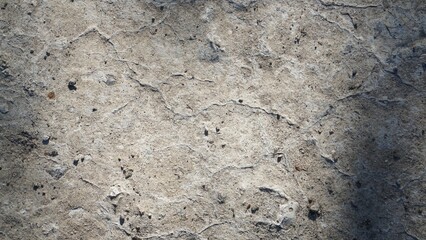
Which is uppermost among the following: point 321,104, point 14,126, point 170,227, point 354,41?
point 354,41

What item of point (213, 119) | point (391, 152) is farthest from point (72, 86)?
point (391, 152)

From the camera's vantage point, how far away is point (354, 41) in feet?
4.97

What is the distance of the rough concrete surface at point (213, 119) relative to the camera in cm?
147

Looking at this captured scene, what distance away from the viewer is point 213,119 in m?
1.50

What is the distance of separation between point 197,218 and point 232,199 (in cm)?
11

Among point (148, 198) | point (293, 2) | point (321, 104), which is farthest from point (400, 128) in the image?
point (148, 198)

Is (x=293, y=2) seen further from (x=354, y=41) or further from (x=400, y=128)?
(x=400, y=128)

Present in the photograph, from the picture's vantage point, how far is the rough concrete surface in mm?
Result: 1474

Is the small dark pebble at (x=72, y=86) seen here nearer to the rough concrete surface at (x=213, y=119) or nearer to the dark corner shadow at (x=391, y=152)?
the rough concrete surface at (x=213, y=119)

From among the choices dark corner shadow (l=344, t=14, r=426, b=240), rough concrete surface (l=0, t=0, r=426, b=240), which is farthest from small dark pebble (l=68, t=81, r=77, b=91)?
dark corner shadow (l=344, t=14, r=426, b=240)

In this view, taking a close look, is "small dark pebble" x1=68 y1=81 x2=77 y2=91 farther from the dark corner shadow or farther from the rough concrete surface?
the dark corner shadow

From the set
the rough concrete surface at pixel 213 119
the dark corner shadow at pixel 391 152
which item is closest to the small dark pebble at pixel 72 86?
the rough concrete surface at pixel 213 119

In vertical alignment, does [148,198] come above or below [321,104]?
below

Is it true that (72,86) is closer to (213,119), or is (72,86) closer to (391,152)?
(213,119)
